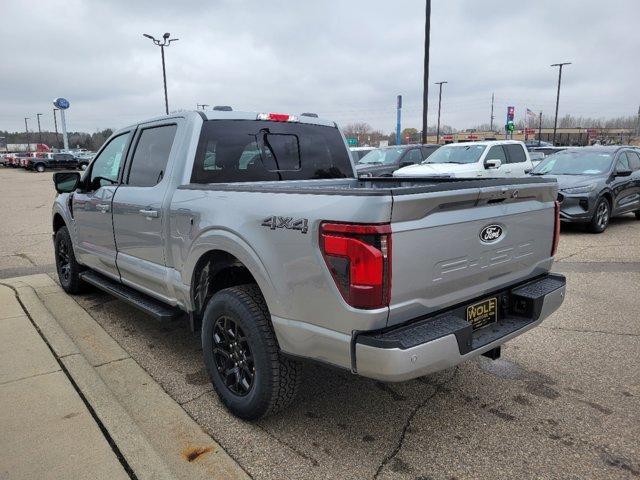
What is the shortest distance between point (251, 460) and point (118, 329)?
258 centimetres

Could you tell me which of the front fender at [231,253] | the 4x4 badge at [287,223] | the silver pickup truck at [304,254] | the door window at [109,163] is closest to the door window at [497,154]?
the silver pickup truck at [304,254]

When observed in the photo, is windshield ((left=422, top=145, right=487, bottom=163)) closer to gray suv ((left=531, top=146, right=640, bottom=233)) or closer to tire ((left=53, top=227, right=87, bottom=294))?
gray suv ((left=531, top=146, right=640, bottom=233))

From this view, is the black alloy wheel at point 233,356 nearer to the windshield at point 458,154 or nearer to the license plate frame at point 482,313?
the license plate frame at point 482,313

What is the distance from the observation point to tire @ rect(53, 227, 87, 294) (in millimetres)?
5594

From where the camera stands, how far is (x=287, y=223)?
2582 millimetres

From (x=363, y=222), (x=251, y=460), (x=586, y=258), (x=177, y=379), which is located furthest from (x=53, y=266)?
(x=586, y=258)

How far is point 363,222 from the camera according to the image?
2270 millimetres

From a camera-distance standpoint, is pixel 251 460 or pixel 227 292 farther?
pixel 227 292

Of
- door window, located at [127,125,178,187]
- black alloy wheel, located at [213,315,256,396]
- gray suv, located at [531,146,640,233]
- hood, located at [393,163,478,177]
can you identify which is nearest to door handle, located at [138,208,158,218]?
door window, located at [127,125,178,187]

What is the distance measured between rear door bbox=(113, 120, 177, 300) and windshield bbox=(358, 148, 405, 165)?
12.8m

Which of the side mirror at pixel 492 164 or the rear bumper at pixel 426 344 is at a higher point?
the side mirror at pixel 492 164

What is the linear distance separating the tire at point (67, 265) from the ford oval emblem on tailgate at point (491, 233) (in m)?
4.55

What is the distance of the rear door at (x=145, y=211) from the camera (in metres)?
3.79

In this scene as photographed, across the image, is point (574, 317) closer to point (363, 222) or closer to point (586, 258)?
point (586, 258)
